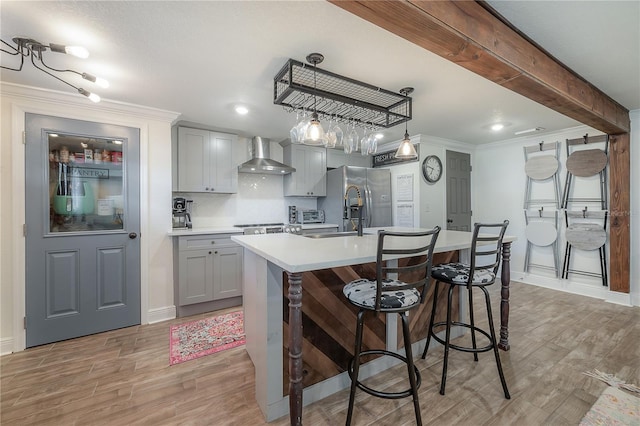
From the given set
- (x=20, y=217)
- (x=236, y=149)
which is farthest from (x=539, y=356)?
(x=20, y=217)

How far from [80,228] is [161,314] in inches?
48.1

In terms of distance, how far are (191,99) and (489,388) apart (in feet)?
11.6

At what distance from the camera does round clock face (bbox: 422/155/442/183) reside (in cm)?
434

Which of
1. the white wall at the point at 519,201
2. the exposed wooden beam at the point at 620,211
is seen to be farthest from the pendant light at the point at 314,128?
the white wall at the point at 519,201

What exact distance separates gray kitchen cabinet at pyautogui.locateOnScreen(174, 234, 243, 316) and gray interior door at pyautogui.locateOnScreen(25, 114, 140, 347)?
1.42ft

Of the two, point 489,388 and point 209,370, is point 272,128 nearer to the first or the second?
point 209,370

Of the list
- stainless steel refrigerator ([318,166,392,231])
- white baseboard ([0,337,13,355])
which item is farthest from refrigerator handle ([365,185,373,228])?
white baseboard ([0,337,13,355])

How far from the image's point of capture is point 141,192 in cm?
295

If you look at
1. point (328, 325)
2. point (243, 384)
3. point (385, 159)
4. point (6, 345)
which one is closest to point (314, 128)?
point (328, 325)

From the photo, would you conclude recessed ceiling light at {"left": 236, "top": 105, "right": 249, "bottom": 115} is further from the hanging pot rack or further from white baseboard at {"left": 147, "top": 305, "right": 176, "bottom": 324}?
white baseboard at {"left": 147, "top": 305, "right": 176, "bottom": 324}

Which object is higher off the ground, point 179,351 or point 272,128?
point 272,128

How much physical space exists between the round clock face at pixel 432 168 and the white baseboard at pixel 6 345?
5164mm

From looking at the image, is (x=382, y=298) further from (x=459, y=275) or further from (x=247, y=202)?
(x=247, y=202)

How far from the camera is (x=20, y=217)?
2.39m
